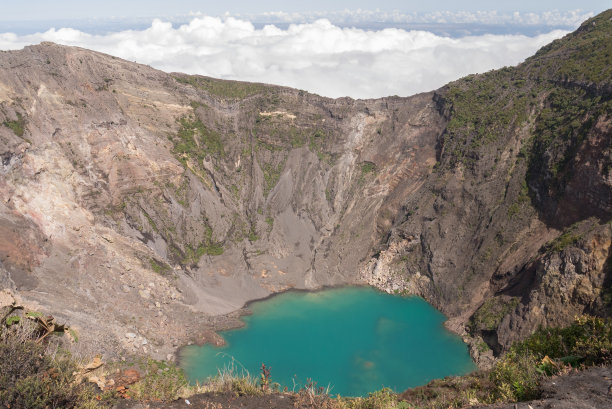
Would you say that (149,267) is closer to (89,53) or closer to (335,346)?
(335,346)

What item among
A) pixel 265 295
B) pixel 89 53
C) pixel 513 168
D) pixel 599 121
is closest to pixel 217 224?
pixel 265 295

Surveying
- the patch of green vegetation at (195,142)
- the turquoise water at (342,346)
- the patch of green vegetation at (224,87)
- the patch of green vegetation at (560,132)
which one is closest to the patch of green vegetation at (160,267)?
the turquoise water at (342,346)

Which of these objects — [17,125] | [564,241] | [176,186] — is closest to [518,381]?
[564,241]

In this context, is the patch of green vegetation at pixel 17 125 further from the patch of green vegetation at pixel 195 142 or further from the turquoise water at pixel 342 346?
the turquoise water at pixel 342 346

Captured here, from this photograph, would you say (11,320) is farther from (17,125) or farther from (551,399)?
(17,125)

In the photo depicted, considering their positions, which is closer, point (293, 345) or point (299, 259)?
point (293, 345)

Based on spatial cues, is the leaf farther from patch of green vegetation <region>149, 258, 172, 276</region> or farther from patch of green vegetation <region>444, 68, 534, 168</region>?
patch of green vegetation <region>444, 68, 534, 168</region>
